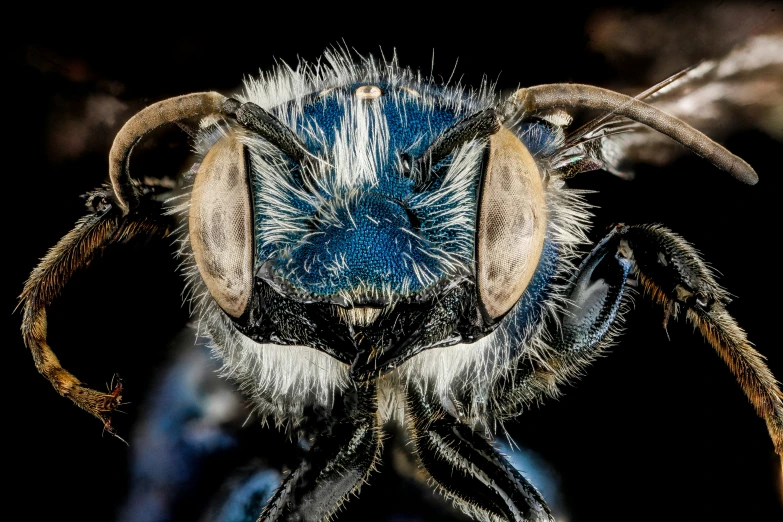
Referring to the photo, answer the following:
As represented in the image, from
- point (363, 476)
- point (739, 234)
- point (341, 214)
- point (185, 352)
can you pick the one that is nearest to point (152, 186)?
point (185, 352)

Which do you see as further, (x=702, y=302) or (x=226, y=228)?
(x=702, y=302)

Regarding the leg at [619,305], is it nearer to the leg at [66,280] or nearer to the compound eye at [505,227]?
the compound eye at [505,227]

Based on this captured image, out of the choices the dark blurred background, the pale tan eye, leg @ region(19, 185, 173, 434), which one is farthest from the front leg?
the pale tan eye

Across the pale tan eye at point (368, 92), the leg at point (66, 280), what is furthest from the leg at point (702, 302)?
the leg at point (66, 280)

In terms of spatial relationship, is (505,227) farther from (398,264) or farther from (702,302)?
(702,302)

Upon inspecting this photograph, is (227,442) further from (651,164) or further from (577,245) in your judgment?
(651,164)

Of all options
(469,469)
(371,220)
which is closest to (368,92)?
(371,220)

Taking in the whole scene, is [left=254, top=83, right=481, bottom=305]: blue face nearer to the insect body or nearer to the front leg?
the insect body
